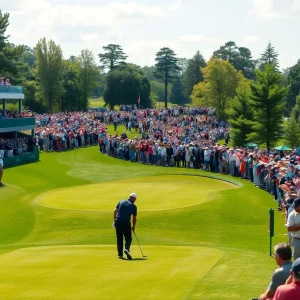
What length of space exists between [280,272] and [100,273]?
20.6 ft

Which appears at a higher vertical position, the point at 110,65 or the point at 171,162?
the point at 110,65

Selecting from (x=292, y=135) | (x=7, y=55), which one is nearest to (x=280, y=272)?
(x=292, y=135)

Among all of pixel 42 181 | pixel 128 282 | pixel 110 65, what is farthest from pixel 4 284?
pixel 110 65

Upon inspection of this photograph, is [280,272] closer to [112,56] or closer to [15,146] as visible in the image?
[15,146]

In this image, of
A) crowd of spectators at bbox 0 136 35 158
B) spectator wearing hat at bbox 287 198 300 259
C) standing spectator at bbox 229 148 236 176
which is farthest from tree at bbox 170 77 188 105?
spectator wearing hat at bbox 287 198 300 259

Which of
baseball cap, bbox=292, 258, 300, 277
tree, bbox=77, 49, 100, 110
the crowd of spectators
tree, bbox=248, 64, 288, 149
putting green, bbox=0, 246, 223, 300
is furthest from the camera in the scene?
tree, bbox=77, 49, 100, 110

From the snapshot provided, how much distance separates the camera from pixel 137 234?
77.2ft

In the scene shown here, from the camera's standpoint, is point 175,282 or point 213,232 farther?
point 213,232

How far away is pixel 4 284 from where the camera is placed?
45.2 feet

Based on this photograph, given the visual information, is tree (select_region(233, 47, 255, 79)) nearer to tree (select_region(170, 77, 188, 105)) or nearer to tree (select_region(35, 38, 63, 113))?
tree (select_region(170, 77, 188, 105))

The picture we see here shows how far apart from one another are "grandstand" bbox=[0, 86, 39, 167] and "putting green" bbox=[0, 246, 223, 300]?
92.4 feet

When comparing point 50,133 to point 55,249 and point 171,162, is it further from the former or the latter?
point 55,249

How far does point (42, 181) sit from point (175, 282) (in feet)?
88.9

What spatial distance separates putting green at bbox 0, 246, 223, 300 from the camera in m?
12.8
